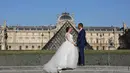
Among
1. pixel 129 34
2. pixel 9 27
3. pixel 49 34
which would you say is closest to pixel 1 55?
pixel 129 34

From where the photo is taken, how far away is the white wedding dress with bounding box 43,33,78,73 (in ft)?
45.2

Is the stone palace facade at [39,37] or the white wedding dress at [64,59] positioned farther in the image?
the stone palace facade at [39,37]

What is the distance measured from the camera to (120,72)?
13977 millimetres

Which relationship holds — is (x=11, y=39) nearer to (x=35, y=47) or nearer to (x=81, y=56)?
(x=35, y=47)

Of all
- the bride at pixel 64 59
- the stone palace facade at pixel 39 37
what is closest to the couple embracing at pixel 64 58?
the bride at pixel 64 59

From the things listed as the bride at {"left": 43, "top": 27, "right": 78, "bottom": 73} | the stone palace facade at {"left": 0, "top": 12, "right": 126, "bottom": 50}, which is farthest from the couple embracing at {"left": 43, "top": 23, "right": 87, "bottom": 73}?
the stone palace facade at {"left": 0, "top": 12, "right": 126, "bottom": 50}

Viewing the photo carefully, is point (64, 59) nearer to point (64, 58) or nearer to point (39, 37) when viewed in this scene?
point (64, 58)

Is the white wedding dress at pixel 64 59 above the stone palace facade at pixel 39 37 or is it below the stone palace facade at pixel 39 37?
below

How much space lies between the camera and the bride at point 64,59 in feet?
45.2

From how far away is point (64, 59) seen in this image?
13.9 m

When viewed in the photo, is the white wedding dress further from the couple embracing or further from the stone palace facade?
the stone palace facade

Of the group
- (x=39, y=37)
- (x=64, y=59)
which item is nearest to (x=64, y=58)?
(x=64, y=59)

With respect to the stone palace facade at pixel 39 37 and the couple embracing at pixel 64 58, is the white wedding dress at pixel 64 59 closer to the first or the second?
the couple embracing at pixel 64 58

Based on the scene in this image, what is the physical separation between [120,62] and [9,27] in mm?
158284
